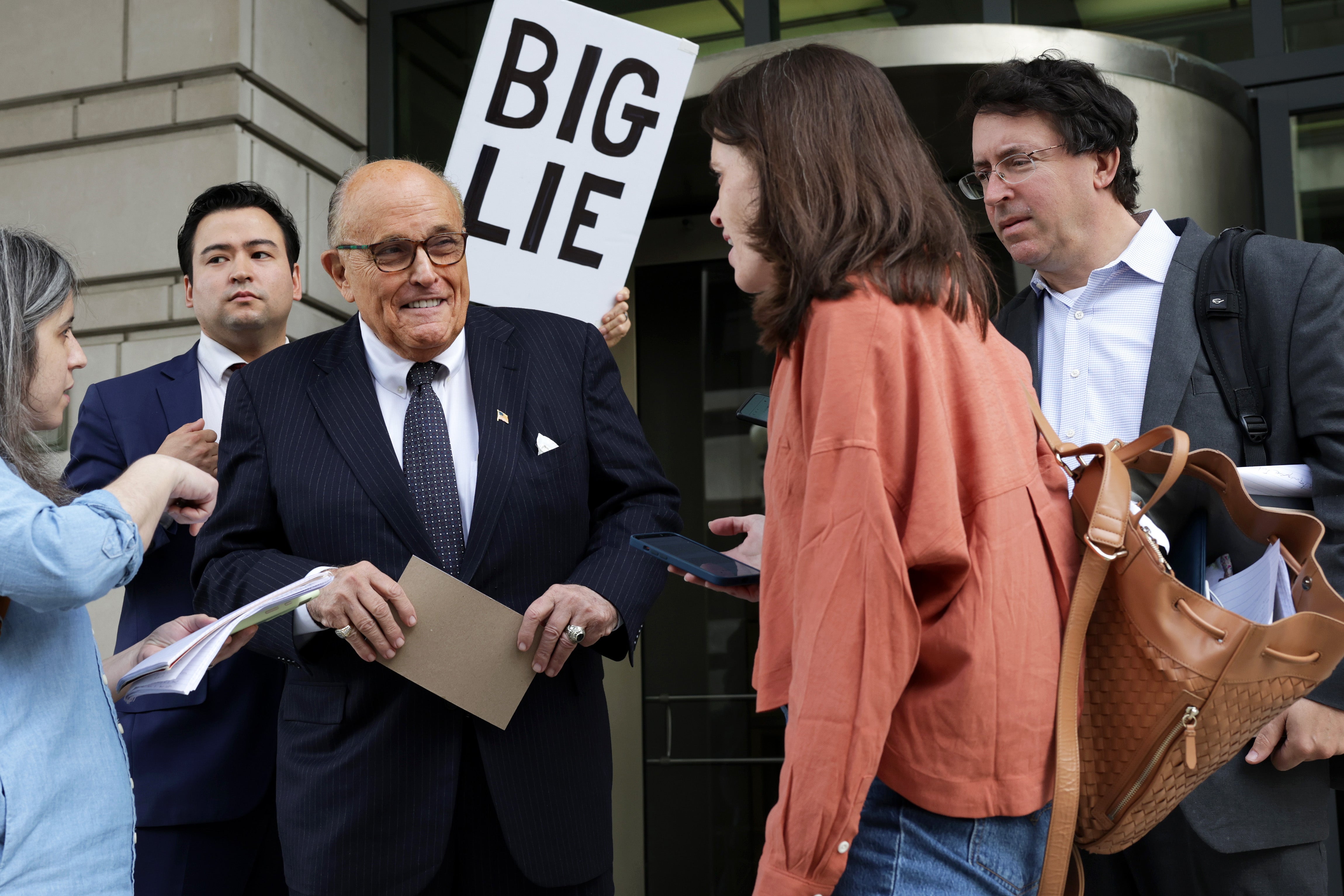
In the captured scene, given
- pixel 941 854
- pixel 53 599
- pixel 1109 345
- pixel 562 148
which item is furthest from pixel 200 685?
pixel 1109 345

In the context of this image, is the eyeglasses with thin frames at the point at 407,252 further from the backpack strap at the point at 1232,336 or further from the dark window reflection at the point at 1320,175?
the dark window reflection at the point at 1320,175

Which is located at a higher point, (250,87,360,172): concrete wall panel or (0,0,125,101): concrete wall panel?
(0,0,125,101): concrete wall panel

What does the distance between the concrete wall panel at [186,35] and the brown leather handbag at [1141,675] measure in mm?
4358

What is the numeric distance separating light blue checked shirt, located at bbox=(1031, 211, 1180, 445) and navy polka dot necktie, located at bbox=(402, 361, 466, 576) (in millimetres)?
Answer: 1319

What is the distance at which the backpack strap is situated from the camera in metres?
2.20

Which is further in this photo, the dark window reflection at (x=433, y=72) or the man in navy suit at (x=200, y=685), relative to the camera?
the dark window reflection at (x=433, y=72)

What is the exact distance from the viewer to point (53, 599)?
168cm

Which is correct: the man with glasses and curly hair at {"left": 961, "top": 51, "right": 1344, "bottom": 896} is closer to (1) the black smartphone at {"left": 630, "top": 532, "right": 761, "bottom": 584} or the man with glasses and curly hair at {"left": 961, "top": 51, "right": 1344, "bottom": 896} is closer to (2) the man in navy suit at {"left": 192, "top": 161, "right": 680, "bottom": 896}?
(1) the black smartphone at {"left": 630, "top": 532, "right": 761, "bottom": 584}

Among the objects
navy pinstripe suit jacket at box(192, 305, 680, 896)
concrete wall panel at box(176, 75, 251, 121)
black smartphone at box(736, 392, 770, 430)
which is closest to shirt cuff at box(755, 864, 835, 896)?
black smartphone at box(736, 392, 770, 430)

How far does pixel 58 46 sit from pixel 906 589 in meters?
5.15

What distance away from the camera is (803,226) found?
147 centimetres

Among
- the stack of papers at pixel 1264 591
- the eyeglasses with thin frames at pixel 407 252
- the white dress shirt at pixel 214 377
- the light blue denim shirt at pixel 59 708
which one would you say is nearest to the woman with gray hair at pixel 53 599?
the light blue denim shirt at pixel 59 708

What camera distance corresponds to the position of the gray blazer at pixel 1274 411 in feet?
6.56

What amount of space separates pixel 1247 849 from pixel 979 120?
5.54 ft
